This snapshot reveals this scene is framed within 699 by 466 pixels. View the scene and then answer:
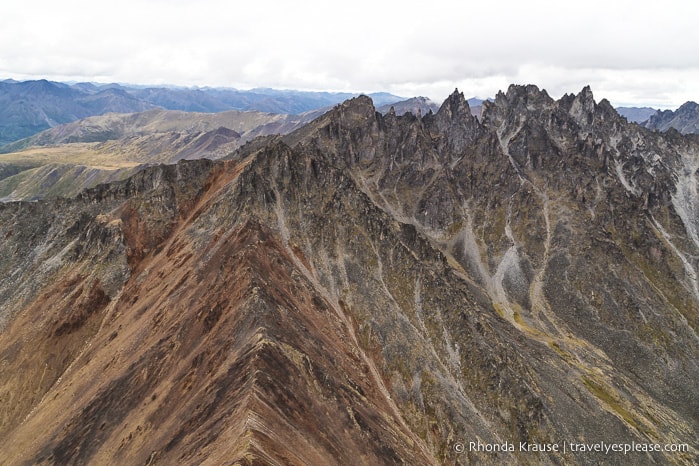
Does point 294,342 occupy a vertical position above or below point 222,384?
below

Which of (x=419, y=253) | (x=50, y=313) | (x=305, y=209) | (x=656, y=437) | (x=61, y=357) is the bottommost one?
(x=656, y=437)

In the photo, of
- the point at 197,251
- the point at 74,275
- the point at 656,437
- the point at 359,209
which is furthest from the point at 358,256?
the point at 656,437

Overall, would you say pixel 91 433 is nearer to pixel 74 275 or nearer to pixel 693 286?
pixel 74 275

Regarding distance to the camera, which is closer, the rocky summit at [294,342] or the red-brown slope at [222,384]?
the red-brown slope at [222,384]

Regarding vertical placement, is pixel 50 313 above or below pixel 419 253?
below
